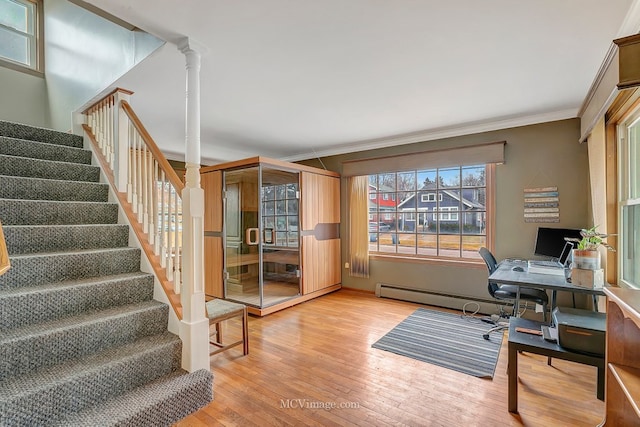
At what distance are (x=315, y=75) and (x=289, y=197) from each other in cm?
222

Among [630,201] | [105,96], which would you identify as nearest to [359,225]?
[630,201]

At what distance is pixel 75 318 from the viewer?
1719 mm

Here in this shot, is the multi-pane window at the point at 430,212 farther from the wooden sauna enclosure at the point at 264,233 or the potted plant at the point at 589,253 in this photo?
the potted plant at the point at 589,253

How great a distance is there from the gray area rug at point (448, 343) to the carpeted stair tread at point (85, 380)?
6.05 ft

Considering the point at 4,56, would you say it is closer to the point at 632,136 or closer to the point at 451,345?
the point at 451,345

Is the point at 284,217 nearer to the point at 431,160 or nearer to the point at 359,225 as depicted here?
the point at 359,225

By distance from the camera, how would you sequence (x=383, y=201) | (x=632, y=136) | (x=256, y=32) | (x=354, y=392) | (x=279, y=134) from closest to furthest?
(x=256, y=32), (x=354, y=392), (x=632, y=136), (x=279, y=134), (x=383, y=201)

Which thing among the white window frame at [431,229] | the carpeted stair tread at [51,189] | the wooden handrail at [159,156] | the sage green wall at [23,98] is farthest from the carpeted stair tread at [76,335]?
the sage green wall at [23,98]

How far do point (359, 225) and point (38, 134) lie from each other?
391cm

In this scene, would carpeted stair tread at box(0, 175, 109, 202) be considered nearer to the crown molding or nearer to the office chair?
the crown molding

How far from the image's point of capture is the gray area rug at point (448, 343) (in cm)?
247

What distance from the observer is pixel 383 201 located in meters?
4.65

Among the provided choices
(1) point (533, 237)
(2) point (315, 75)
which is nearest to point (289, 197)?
(2) point (315, 75)

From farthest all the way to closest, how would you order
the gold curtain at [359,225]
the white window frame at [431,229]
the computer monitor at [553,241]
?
the gold curtain at [359,225]
the white window frame at [431,229]
the computer monitor at [553,241]
